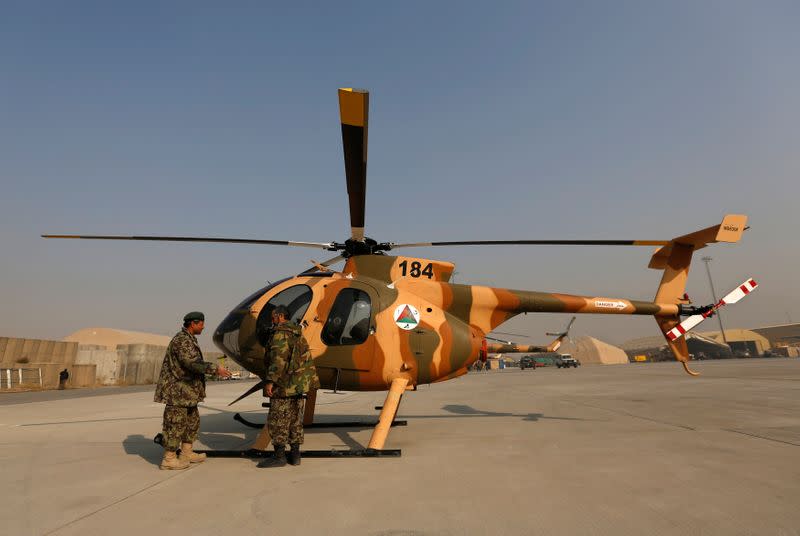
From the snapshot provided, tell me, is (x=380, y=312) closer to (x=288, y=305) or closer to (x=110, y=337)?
(x=288, y=305)

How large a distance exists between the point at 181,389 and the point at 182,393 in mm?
47

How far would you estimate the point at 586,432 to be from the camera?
6812 millimetres

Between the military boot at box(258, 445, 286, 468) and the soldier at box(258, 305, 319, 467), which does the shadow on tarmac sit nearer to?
the military boot at box(258, 445, 286, 468)

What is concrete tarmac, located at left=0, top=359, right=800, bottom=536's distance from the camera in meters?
3.10

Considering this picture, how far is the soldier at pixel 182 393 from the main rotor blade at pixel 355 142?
2533mm

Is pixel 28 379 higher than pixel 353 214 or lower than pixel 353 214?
lower

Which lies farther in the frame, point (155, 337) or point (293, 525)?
point (155, 337)

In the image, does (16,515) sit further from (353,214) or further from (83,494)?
(353,214)

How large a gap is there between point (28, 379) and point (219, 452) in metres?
27.8

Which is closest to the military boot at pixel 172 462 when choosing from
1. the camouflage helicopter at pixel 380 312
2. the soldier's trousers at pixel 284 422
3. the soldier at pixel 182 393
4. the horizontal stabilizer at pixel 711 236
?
the soldier at pixel 182 393

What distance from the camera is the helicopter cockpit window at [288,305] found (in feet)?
20.7

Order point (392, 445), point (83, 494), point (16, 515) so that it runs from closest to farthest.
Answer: point (16, 515), point (83, 494), point (392, 445)

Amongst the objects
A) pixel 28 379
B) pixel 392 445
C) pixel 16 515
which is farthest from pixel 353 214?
pixel 28 379

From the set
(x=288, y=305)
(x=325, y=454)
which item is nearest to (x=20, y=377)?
(x=288, y=305)
